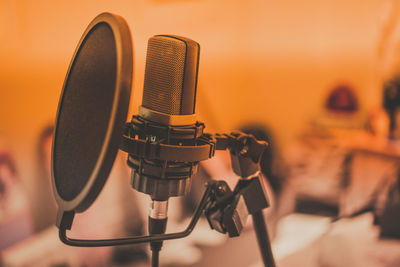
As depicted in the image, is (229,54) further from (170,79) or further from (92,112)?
(92,112)

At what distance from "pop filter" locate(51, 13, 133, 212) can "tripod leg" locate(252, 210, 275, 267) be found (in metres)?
0.30

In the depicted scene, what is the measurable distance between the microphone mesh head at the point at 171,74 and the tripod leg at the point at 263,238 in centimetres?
22

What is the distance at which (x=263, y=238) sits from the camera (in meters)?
0.62

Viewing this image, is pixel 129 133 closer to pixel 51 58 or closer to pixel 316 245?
pixel 316 245

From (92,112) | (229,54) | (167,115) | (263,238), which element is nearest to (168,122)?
(167,115)

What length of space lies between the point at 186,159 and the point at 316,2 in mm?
3186

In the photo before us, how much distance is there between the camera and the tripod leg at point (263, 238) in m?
0.62

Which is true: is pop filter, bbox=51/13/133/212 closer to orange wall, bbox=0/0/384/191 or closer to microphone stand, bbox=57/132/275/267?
microphone stand, bbox=57/132/275/267

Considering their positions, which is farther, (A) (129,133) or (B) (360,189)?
(B) (360,189)

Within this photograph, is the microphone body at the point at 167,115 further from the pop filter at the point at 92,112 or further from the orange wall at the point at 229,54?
the orange wall at the point at 229,54

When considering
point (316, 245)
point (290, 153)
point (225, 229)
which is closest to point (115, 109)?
point (225, 229)

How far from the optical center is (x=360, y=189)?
2492 millimetres

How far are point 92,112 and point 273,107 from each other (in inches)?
133

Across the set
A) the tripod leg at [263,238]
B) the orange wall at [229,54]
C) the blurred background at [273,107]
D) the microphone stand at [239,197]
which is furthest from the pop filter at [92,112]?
the orange wall at [229,54]
